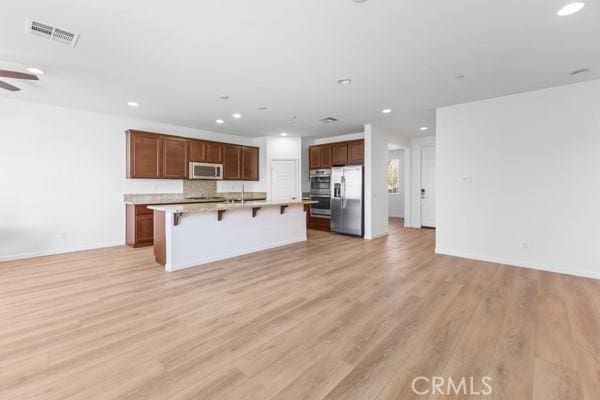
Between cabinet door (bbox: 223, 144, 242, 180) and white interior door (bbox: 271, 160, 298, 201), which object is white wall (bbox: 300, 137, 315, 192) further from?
cabinet door (bbox: 223, 144, 242, 180)

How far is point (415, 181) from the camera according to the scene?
7910mm

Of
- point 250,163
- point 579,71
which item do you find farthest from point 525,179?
point 250,163

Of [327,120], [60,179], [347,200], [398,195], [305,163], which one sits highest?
[327,120]

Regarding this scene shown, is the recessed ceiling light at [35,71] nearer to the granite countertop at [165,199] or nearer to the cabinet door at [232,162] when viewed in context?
the granite countertop at [165,199]

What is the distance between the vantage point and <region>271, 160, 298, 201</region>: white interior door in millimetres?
7656

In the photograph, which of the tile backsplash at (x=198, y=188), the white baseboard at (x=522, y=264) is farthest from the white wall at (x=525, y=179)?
the tile backsplash at (x=198, y=188)

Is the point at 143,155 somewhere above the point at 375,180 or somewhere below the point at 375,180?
above

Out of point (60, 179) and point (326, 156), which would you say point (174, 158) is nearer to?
point (60, 179)

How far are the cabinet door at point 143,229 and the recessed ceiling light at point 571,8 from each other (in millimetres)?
6483

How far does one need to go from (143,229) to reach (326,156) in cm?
462

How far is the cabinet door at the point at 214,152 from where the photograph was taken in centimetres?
655

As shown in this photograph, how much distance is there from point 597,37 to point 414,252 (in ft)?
11.7

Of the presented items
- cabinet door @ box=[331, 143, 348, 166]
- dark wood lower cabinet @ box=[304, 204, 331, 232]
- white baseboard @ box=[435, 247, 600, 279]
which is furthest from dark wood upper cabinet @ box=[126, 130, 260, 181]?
white baseboard @ box=[435, 247, 600, 279]

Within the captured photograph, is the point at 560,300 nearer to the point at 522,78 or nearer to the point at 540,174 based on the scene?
the point at 540,174
